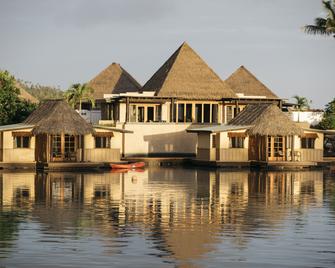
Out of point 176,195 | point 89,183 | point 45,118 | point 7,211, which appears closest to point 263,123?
point 45,118

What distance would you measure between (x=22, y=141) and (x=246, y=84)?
3192cm

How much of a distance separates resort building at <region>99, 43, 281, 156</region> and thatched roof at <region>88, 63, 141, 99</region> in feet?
27.4

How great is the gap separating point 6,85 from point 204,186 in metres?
31.6

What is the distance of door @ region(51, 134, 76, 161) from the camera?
53.7 meters

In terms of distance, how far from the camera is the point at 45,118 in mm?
53125

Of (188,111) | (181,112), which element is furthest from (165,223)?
(181,112)

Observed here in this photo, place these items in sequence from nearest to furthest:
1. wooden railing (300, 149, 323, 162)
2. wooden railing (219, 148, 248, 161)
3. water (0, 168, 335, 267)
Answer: water (0, 168, 335, 267), wooden railing (219, 148, 248, 161), wooden railing (300, 149, 323, 162)

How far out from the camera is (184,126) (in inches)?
2544

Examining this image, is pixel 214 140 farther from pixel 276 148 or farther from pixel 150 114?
pixel 150 114

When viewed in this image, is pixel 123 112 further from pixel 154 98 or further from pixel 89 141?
pixel 89 141

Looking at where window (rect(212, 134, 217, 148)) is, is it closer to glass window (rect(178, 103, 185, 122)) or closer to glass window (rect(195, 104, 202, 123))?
glass window (rect(195, 104, 202, 123))

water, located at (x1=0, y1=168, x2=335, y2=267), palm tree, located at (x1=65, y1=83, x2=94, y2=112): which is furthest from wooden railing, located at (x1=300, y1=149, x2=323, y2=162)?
palm tree, located at (x1=65, y1=83, x2=94, y2=112)

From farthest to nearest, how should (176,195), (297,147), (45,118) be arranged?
(297,147), (45,118), (176,195)

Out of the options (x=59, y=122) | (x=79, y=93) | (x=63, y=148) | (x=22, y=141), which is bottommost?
(x=63, y=148)
